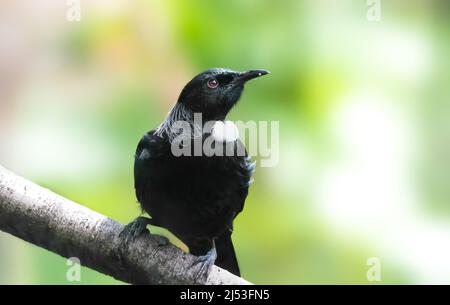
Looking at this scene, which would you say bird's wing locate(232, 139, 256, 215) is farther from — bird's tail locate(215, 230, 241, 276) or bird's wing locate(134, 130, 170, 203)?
bird's wing locate(134, 130, 170, 203)

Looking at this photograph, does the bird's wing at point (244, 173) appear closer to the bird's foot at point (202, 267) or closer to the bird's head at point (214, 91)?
the bird's head at point (214, 91)

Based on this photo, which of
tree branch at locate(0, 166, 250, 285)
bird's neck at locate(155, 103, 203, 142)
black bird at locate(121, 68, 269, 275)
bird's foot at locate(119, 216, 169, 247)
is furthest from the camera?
bird's neck at locate(155, 103, 203, 142)

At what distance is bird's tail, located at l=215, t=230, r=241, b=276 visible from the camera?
404cm

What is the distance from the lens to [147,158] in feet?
12.4

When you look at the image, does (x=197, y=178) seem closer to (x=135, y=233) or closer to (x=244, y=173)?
(x=244, y=173)

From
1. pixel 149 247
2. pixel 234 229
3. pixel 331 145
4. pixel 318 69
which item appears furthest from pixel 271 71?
pixel 149 247

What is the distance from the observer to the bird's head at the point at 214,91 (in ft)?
13.3

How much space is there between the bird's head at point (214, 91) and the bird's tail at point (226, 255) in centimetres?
75

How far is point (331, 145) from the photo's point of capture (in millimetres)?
3969

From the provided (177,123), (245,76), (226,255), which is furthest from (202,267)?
(245,76)

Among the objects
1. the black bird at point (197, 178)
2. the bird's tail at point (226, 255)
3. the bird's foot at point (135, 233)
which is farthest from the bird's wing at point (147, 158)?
the bird's tail at point (226, 255)

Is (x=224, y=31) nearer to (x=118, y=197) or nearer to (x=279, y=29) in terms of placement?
(x=279, y=29)

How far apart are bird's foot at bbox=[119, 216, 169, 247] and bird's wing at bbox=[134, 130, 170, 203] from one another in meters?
0.29

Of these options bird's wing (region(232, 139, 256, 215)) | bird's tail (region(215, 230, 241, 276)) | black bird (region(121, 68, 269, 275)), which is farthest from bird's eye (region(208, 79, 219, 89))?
bird's tail (region(215, 230, 241, 276))
